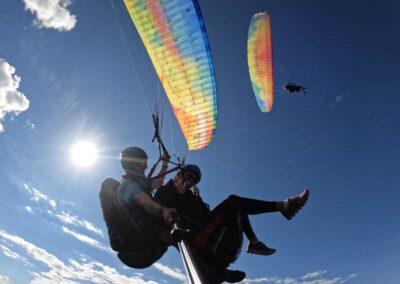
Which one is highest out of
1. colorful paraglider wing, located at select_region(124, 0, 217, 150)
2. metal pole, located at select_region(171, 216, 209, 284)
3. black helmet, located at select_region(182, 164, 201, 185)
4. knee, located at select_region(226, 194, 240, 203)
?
colorful paraglider wing, located at select_region(124, 0, 217, 150)

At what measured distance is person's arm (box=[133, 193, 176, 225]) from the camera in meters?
2.49

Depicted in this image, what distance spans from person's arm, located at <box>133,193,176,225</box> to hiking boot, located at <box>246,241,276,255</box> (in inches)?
74.2

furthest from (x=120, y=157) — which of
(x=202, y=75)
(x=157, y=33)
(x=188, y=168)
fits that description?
(x=157, y=33)

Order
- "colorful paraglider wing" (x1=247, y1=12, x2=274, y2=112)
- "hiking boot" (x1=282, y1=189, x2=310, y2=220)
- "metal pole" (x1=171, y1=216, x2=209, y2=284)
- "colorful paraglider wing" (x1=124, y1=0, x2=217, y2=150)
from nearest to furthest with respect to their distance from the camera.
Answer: "metal pole" (x1=171, y1=216, x2=209, y2=284) → "hiking boot" (x1=282, y1=189, x2=310, y2=220) → "colorful paraglider wing" (x1=124, y1=0, x2=217, y2=150) → "colorful paraglider wing" (x1=247, y1=12, x2=274, y2=112)

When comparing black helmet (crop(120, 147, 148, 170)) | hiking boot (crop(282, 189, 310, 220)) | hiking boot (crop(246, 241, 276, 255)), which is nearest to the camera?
hiking boot (crop(282, 189, 310, 220))

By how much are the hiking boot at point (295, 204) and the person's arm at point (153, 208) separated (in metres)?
1.88

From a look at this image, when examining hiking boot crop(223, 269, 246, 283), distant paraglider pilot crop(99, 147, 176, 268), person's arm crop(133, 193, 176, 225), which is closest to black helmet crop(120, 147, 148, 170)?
distant paraglider pilot crop(99, 147, 176, 268)

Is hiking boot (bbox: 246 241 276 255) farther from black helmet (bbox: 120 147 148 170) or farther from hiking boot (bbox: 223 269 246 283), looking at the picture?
black helmet (bbox: 120 147 148 170)

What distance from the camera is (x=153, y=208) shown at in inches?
108

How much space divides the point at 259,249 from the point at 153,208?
6.62 feet

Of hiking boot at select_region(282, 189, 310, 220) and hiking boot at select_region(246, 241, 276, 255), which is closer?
hiking boot at select_region(282, 189, 310, 220)

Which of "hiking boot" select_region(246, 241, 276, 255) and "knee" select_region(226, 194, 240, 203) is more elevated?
"knee" select_region(226, 194, 240, 203)

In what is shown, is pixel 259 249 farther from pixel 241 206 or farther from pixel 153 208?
pixel 153 208

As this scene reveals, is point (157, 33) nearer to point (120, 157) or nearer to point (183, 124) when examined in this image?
point (183, 124)
